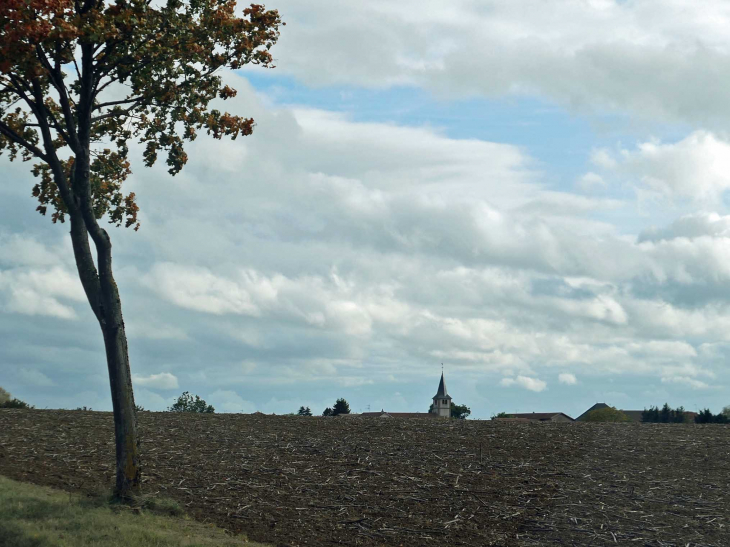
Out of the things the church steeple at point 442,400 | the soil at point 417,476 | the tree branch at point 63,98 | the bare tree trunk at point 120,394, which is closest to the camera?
the soil at point 417,476

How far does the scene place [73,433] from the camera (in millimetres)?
24078

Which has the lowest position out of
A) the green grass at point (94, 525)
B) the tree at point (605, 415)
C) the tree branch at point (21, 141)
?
the green grass at point (94, 525)

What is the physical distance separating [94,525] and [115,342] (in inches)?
170

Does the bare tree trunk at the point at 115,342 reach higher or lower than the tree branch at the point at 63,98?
lower

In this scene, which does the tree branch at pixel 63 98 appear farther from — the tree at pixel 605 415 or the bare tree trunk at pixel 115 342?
the tree at pixel 605 415

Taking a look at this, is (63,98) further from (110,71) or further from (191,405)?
(191,405)

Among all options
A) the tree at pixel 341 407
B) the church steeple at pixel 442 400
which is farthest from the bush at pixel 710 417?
the church steeple at pixel 442 400

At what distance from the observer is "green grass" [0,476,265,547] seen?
45.6 ft

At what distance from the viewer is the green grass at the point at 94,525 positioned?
13.9 meters

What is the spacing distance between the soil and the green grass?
69cm

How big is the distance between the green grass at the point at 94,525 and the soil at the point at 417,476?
693mm

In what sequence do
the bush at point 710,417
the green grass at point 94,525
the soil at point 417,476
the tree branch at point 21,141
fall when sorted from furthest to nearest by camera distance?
the bush at point 710,417 → the tree branch at point 21,141 → the soil at point 417,476 → the green grass at point 94,525

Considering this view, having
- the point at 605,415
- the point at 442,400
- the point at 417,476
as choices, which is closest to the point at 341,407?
the point at 605,415

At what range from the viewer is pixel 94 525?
14812 mm
